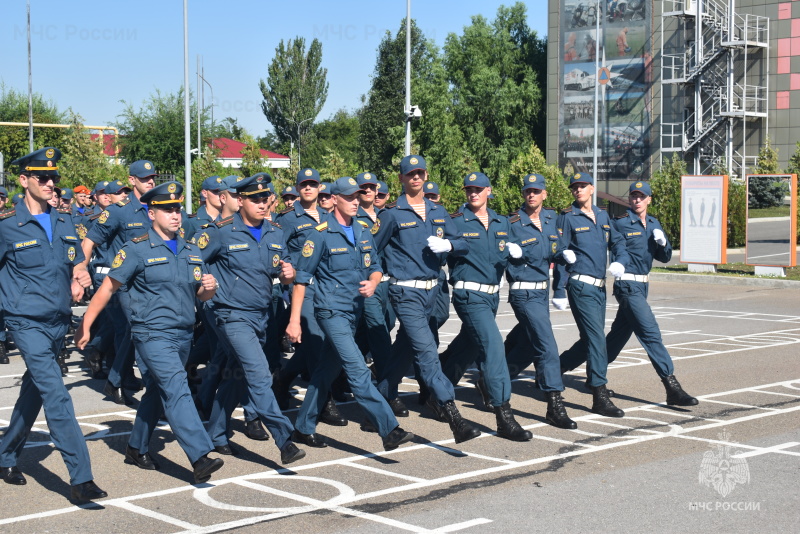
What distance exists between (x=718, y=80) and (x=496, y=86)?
1514cm

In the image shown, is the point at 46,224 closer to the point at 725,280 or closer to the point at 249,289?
the point at 249,289

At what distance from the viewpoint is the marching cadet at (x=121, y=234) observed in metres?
9.49

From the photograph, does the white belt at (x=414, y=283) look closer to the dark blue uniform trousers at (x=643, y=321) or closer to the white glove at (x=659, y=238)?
the dark blue uniform trousers at (x=643, y=321)

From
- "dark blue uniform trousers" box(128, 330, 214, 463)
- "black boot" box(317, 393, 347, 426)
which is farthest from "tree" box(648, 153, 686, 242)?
"dark blue uniform trousers" box(128, 330, 214, 463)

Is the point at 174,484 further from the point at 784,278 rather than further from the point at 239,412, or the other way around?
the point at 784,278

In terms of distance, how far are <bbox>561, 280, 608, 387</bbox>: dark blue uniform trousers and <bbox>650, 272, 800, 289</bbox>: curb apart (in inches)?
600

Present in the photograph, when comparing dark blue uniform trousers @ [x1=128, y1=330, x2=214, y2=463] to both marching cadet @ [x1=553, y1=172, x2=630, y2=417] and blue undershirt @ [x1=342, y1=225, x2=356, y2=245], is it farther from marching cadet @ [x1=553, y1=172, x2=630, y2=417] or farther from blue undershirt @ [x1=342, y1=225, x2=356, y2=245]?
marching cadet @ [x1=553, y1=172, x2=630, y2=417]

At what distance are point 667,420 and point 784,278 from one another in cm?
1618

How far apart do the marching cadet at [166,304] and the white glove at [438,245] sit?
187cm

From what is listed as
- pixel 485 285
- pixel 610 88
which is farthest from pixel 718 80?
pixel 485 285

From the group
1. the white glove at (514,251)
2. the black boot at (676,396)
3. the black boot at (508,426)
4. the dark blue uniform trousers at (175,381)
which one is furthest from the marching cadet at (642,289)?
the dark blue uniform trousers at (175,381)

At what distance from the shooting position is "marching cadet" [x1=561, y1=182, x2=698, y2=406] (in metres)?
9.58

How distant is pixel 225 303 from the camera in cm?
754

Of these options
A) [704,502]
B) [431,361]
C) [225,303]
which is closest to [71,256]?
[225,303]
